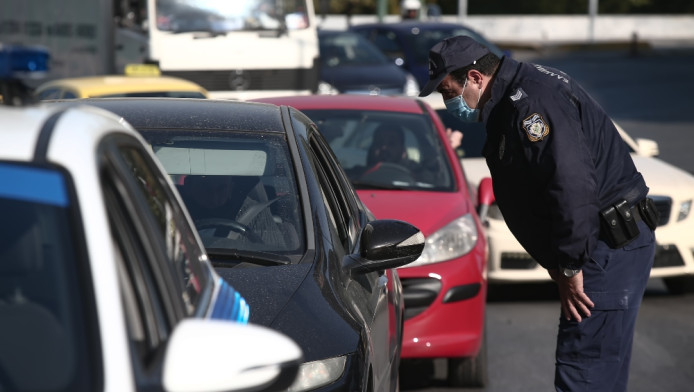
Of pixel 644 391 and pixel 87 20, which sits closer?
pixel 644 391

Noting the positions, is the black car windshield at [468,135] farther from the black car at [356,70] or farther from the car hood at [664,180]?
the black car at [356,70]

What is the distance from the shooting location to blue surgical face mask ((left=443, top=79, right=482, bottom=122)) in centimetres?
467

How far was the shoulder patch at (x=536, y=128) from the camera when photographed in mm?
4203

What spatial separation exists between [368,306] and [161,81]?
7846mm

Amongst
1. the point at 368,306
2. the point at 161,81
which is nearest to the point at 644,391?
the point at 368,306

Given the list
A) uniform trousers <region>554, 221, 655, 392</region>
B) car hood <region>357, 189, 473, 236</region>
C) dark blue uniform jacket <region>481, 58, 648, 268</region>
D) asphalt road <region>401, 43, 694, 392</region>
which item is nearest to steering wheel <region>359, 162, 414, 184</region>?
car hood <region>357, 189, 473, 236</region>

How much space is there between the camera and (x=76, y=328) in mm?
2088

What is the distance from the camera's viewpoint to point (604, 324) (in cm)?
448

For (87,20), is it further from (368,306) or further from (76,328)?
(76,328)

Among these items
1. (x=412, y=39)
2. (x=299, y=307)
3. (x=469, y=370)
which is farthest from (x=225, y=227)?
(x=412, y=39)

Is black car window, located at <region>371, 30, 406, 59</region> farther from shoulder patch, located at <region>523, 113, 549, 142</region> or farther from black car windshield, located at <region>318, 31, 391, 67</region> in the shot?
shoulder patch, located at <region>523, 113, 549, 142</region>

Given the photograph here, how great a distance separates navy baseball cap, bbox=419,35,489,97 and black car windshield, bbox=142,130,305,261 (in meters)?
0.62

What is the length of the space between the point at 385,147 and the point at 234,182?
3.71 m

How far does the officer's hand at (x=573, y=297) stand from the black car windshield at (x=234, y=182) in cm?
95
